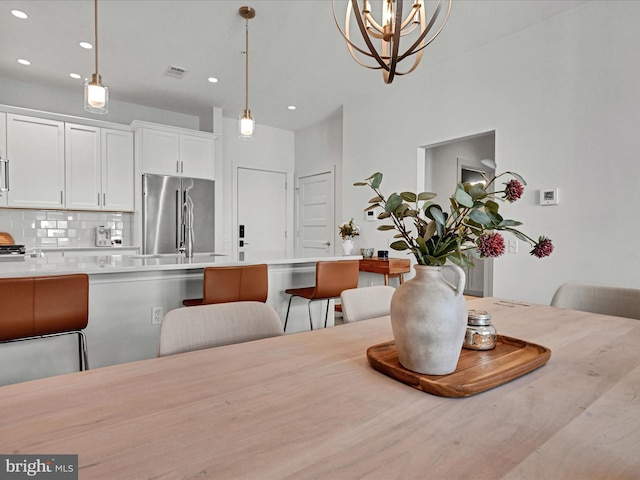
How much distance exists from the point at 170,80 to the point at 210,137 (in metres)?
0.99

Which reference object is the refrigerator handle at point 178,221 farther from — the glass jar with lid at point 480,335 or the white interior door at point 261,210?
the glass jar with lid at point 480,335

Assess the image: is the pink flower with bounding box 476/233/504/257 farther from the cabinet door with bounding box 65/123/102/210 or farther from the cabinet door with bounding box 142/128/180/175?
the cabinet door with bounding box 65/123/102/210

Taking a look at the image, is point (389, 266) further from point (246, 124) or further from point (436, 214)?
point (436, 214)

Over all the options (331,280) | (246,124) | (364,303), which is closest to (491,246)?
(364,303)

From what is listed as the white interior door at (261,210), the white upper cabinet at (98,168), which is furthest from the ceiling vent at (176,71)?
the white interior door at (261,210)

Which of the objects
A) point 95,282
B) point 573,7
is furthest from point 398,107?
point 95,282

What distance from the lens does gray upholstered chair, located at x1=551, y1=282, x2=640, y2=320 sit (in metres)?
1.67

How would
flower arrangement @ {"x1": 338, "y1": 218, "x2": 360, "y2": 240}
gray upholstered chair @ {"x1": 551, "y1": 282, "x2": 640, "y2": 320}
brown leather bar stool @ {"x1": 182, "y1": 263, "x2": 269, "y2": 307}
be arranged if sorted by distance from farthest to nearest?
1. flower arrangement @ {"x1": 338, "y1": 218, "x2": 360, "y2": 240}
2. brown leather bar stool @ {"x1": 182, "y1": 263, "x2": 269, "y2": 307}
3. gray upholstered chair @ {"x1": 551, "y1": 282, "x2": 640, "y2": 320}

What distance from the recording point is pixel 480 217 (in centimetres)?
76

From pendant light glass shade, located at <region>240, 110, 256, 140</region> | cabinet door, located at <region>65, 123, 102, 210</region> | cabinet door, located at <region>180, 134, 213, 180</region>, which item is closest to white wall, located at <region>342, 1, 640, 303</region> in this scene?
pendant light glass shade, located at <region>240, 110, 256, 140</region>

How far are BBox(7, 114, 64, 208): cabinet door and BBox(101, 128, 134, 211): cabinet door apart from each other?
1.39ft

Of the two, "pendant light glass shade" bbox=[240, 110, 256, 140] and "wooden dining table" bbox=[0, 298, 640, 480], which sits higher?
"pendant light glass shade" bbox=[240, 110, 256, 140]

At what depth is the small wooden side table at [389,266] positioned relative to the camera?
3850mm

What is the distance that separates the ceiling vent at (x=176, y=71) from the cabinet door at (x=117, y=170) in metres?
1.10
